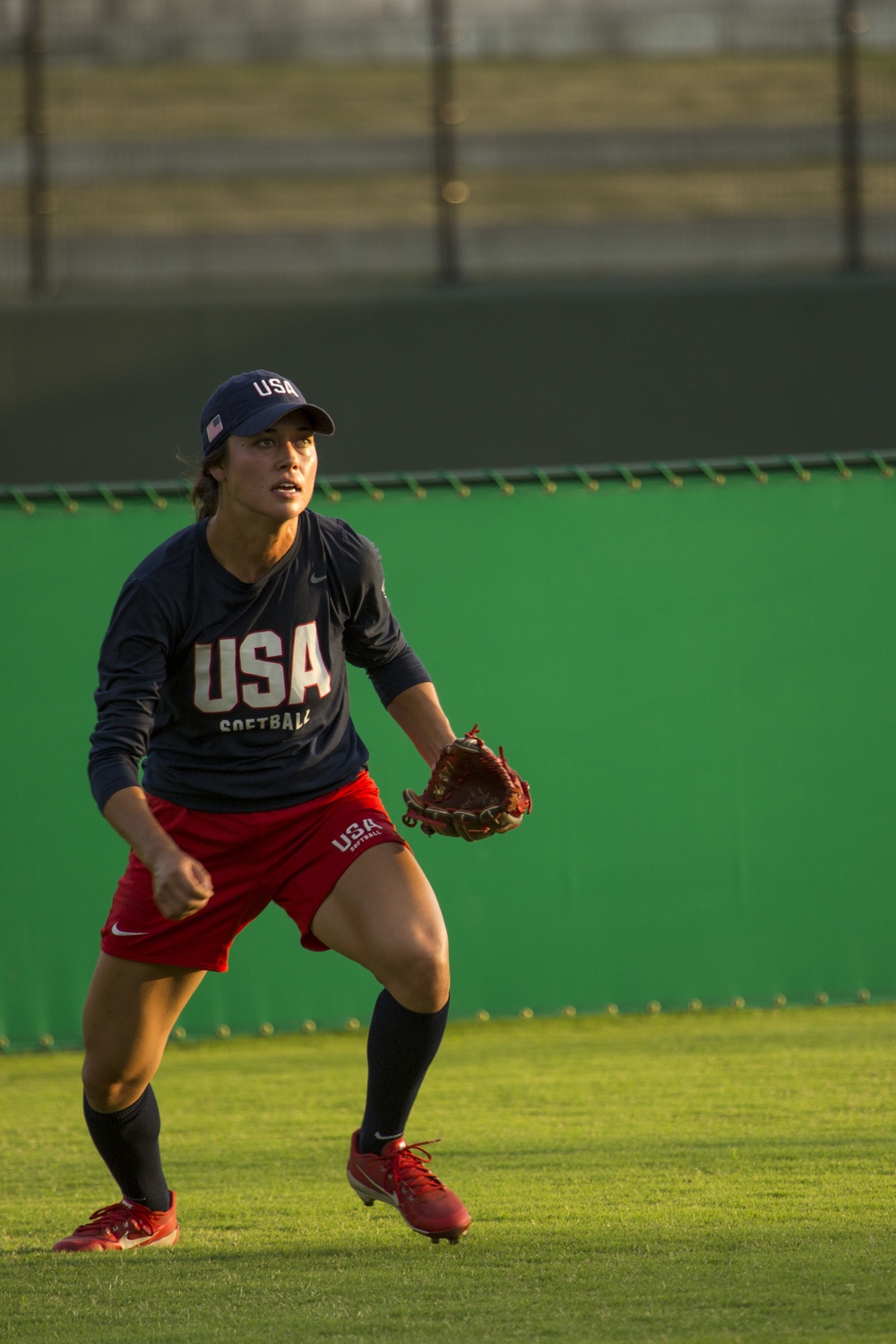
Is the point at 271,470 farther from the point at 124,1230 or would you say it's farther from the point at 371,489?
the point at 371,489

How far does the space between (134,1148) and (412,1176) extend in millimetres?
627

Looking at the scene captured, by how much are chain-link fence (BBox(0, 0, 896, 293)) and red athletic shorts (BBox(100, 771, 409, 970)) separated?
6594mm

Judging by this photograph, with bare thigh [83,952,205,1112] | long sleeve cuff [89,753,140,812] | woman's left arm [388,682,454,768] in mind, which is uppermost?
long sleeve cuff [89,753,140,812]

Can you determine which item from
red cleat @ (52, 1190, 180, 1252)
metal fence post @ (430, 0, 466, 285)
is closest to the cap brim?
red cleat @ (52, 1190, 180, 1252)

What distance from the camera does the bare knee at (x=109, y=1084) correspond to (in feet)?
11.1

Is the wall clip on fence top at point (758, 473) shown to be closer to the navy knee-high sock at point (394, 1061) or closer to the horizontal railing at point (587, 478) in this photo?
the horizontal railing at point (587, 478)

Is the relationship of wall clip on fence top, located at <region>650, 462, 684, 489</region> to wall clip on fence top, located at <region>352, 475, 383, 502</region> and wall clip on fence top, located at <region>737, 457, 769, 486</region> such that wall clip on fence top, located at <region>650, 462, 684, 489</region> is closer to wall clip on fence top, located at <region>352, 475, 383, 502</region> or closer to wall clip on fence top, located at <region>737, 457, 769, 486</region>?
wall clip on fence top, located at <region>737, 457, 769, 486</region>

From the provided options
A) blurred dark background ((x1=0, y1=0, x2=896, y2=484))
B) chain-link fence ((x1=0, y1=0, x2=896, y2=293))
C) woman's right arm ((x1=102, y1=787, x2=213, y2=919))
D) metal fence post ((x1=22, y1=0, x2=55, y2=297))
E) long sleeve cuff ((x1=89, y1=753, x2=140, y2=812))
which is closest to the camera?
woman's right arm ((x1=102, y1=787, x2=213, y2=919))

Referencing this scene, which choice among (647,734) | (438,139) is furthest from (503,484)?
(438,139)

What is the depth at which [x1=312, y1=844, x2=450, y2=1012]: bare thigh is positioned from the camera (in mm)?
3299

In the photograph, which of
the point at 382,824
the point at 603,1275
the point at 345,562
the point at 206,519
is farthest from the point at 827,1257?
the point at 206,519

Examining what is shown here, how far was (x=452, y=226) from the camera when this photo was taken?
9.54 meters

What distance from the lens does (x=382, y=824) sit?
3527 millimetres

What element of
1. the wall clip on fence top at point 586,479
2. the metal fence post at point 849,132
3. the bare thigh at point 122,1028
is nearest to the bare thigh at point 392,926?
the bare thigh at point 122,1028
